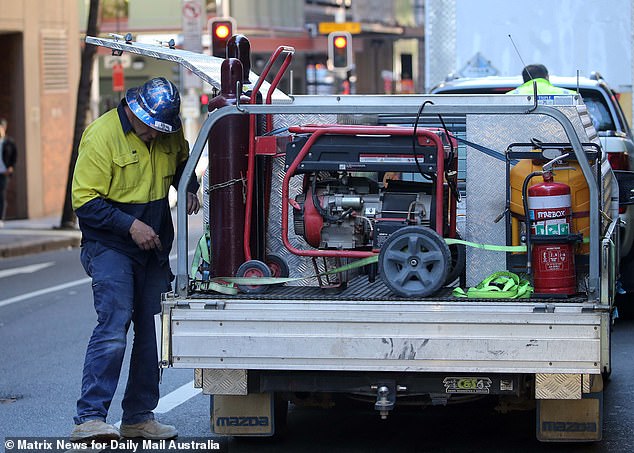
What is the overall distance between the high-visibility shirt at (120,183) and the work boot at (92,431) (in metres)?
0.90

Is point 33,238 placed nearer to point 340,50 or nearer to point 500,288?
point 340,50

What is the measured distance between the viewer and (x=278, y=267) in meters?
7.03

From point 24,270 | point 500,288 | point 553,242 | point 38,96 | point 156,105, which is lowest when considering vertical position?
point 24,270

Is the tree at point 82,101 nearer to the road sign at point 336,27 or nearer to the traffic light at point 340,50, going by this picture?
the traffic light at point 340,50

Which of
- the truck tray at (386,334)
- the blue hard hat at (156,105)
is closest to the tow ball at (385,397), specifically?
the truck tray at (386,334)

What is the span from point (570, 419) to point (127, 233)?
2426 mm

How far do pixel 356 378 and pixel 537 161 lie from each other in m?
1.47

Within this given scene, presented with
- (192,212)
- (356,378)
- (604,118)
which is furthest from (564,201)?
(604,118)

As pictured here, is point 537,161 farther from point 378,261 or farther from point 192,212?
point 192,212

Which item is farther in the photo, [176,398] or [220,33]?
[220,33]

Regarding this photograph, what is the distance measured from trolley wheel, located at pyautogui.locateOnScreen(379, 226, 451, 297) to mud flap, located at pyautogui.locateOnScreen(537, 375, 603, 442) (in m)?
0.81

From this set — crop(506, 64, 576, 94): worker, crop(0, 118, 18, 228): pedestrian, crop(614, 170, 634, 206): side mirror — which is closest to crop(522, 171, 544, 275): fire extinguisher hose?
crop(614, 170, 634, 206): side mirror

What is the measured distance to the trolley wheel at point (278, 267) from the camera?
23.0ft

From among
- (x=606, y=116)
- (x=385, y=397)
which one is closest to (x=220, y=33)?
(x=606, y=116)
